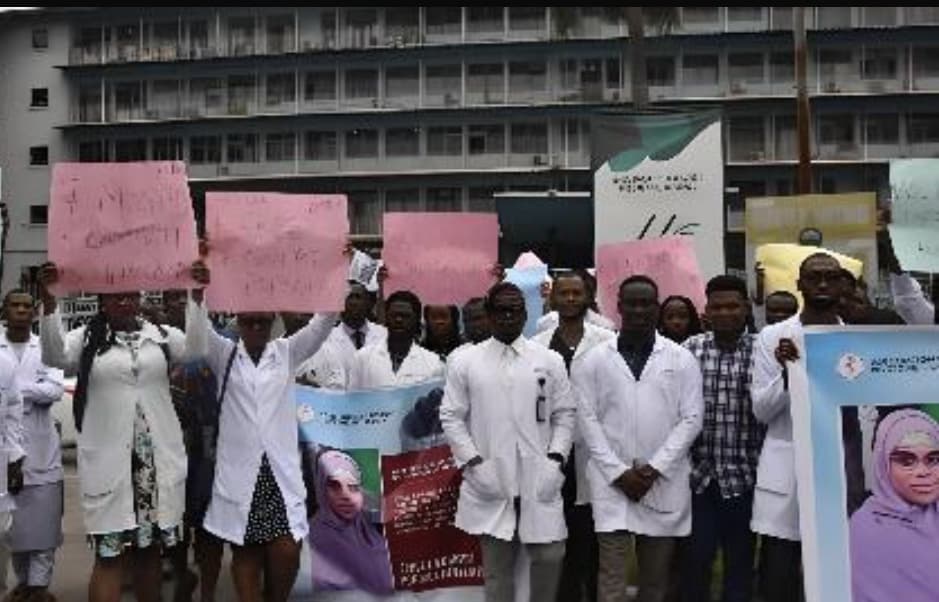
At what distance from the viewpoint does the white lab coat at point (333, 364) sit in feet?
23.7

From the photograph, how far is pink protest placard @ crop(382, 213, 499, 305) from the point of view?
7297 millimetres

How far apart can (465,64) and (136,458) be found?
164 ft

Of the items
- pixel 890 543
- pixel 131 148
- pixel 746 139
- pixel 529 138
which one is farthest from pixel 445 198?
pixel 890 543

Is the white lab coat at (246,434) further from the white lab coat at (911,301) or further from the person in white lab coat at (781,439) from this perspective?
the white lab coat at (911,301)

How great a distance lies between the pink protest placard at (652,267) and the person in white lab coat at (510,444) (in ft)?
5.64

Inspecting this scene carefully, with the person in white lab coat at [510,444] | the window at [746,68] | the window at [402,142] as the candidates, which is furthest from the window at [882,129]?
the person in white lab coat at [510,444]

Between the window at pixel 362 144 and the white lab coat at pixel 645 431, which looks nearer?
the white lab coat at pixel 645 431

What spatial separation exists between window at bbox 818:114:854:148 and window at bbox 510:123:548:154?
1142 cm

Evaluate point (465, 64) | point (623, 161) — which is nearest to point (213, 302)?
point (623, 161)

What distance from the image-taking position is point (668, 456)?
5781 millimetres

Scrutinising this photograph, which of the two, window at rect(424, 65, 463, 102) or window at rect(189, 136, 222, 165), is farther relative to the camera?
window at rect(189, 136, 222, 165)

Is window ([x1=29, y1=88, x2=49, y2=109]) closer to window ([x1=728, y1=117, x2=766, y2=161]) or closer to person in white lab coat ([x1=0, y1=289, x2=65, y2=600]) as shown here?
window ([x1=728, y1=117, x2=766, y2=161])

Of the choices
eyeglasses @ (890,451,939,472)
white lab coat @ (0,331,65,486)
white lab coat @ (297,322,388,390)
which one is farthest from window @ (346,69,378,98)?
eyeglasses @ (890,451,939,472)

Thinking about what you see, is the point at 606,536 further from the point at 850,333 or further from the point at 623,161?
the point at 623,161
